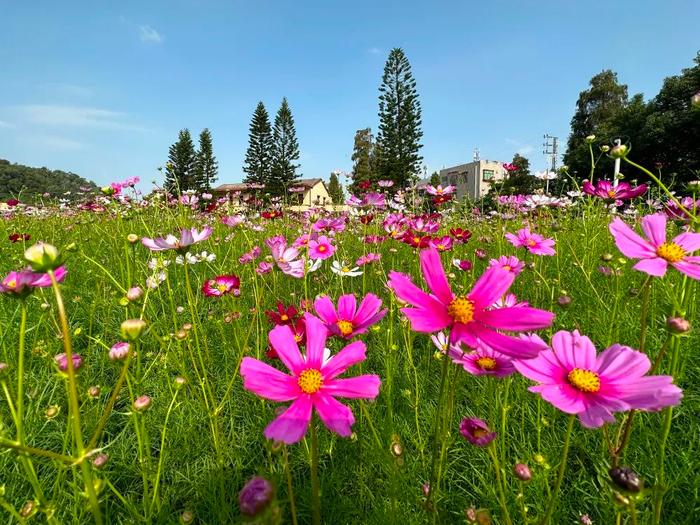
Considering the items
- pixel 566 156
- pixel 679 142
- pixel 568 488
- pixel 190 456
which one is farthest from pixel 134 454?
pixel 566 156

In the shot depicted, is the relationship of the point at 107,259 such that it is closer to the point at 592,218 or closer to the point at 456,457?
the point at 456,457

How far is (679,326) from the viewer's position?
0.55 metres

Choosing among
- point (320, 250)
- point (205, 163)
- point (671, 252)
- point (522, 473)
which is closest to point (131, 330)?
point (522, 473)

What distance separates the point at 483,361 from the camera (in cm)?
65

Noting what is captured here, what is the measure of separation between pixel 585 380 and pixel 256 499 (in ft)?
1.57

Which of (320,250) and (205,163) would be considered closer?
(320,250)

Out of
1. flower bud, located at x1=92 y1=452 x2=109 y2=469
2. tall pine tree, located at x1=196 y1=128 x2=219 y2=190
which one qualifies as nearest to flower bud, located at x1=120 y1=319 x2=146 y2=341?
flower bud, located at x1=92 y1=452 x2=109 y2=469

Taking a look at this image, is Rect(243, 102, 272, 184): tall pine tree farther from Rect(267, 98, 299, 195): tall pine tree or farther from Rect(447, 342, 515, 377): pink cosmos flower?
Rect(447, 342, 515, 377): pink cosmos flower

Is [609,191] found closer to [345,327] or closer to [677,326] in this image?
[677,326]

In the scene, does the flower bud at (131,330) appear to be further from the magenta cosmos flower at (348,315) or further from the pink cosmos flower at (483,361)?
the pink cosmos flower at (483,361)

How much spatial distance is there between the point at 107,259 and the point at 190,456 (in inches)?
80.4

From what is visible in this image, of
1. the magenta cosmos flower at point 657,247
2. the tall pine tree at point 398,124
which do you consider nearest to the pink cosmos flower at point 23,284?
the magenta cosmos flower at point 657,247

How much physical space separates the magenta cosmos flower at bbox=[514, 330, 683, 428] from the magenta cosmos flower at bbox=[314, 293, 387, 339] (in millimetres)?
262

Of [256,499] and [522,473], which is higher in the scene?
[256,499]
